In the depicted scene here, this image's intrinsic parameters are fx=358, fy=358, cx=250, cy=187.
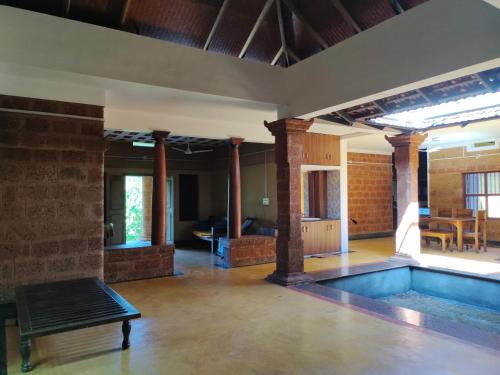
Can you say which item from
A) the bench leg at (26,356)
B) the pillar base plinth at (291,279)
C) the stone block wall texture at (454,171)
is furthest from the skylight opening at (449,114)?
the bench leg at (26,356)

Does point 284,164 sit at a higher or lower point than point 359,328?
higher

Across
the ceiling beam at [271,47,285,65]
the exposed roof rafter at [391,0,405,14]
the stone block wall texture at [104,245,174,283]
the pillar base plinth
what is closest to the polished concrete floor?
the pillar base plinth

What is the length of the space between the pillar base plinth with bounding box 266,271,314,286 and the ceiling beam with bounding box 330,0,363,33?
11.5ft

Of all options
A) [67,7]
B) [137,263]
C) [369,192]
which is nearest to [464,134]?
[369,192]

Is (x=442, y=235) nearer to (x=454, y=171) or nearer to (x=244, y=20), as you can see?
(x=454, y=171)

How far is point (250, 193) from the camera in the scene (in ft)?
28.9

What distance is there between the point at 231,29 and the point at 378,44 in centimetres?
197

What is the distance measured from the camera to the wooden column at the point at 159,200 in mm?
6250

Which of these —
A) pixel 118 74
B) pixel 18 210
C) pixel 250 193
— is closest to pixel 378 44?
pixel 118 74

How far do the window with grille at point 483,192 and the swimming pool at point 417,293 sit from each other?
4.28 meters

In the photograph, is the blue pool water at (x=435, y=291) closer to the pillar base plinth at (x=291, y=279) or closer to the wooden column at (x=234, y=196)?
the pillar base plinth at (x=291, y=279)

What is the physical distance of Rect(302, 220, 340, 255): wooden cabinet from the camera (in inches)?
311

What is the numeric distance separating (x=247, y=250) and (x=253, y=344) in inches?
145

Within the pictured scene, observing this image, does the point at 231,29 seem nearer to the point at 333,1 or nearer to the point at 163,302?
the point at 333,1
